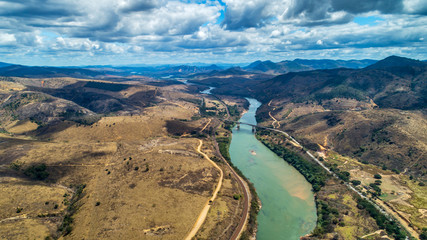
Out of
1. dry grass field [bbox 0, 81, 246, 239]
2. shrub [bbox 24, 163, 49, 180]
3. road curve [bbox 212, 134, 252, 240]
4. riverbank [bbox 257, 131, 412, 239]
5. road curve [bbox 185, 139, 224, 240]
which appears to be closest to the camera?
road curve [bbox 185, 139, 224, 240]

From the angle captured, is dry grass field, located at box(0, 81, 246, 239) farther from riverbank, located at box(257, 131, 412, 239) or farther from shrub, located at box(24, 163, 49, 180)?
riverbank, located at box(257, 131, 412, 239)

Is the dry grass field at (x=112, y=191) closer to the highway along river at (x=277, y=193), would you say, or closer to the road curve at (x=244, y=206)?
the road curve at (x=244, y=206)

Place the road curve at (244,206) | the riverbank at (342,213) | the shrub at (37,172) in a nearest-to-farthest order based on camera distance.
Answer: the road curve at (244,206)
the riverbank at (342,213)
the shrub at (37,172)

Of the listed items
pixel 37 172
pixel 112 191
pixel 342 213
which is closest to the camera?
pixel 342 213

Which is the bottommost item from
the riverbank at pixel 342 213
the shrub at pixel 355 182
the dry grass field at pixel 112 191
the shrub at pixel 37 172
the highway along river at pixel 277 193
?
the highway along river at pixel 277 193

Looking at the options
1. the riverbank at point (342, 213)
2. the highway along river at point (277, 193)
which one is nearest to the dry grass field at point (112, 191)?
the highway along river at point (277, 193)

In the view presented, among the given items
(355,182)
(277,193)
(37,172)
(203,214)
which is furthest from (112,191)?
(355,182)

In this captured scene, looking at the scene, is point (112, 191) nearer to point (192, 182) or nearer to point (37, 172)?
point (192, 182)

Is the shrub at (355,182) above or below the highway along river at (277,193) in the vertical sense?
above

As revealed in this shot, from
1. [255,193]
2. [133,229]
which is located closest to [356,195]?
[255,193]

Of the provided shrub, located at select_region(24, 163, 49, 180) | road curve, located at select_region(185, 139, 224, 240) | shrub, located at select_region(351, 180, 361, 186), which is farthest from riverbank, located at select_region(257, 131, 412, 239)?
shrub, located at select_region(24, 163, 49, 180)
